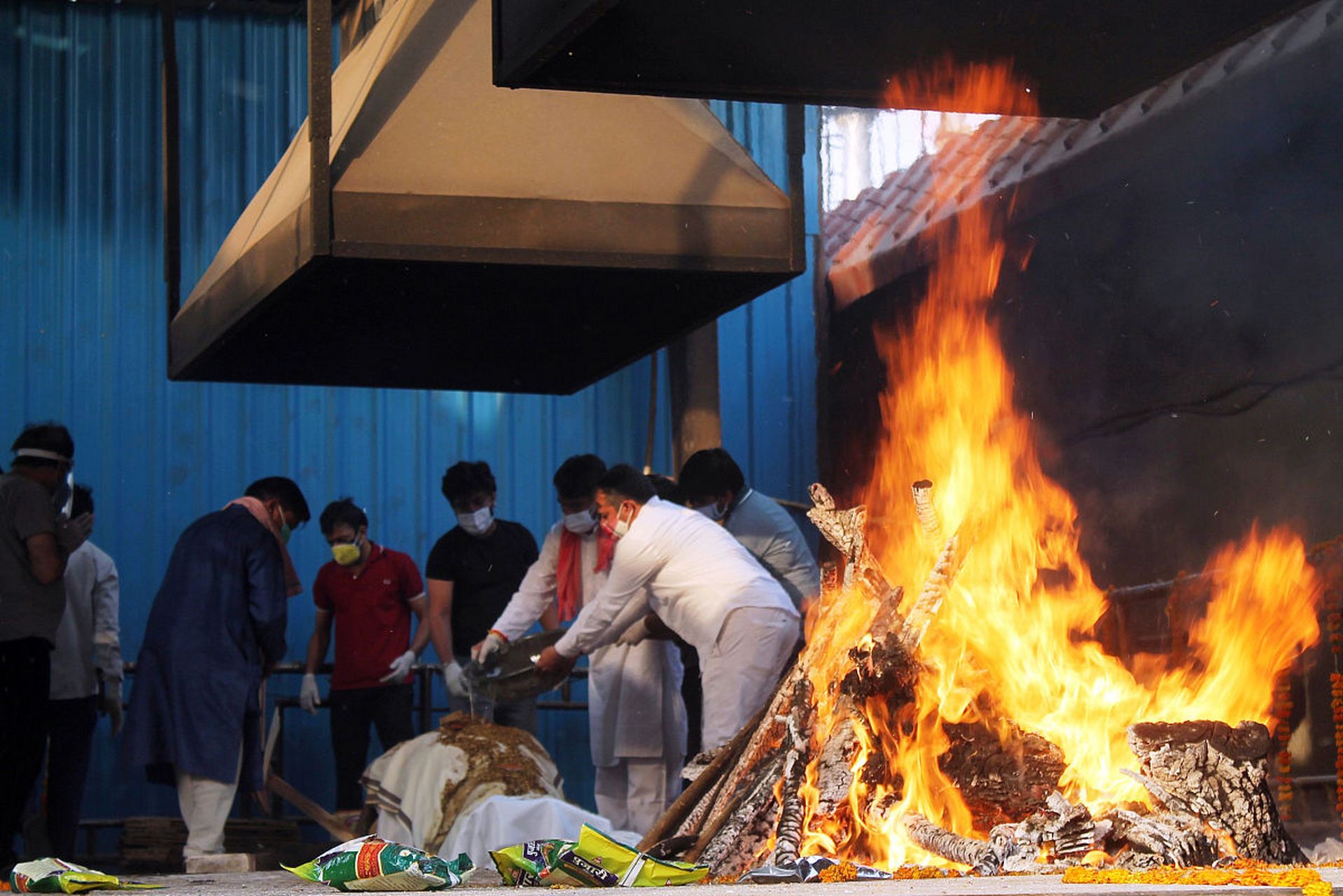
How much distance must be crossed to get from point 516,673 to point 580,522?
2.93 ft

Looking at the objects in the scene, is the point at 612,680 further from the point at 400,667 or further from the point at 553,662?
the point at 400,667

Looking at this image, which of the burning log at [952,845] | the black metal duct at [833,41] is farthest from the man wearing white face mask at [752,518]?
the black metal duct at [833,41]

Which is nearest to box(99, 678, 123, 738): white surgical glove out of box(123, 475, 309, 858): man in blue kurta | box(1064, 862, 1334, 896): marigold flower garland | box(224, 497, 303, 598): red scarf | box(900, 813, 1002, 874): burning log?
box(123, 475, 309, 858): man in blue kurta

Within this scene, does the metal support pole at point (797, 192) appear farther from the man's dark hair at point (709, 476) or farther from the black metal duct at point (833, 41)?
the man's dark hair at point (709, 476)

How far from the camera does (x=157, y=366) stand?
941 centimetres

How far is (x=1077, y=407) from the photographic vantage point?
25.9 ft

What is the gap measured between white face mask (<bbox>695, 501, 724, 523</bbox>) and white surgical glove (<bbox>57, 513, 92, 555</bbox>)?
2.67 m

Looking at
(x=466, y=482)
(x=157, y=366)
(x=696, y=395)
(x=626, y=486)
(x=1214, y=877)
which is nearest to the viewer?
(x=1214, y=877)

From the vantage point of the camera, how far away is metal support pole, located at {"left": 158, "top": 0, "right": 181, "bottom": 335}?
5.38m

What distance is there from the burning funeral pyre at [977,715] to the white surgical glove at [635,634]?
6.98 ft

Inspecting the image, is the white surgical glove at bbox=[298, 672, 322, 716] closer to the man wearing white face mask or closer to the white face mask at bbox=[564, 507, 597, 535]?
the white face mask at bbox=[564, 507, 597, 535]

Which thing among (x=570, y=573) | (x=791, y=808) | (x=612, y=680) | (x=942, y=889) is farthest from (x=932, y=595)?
(x=570, y=573)

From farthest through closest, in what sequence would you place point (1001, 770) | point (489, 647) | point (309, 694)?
point (309, 694) → point (489, 647) → point (1001, 770)

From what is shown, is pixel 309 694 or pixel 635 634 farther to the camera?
pixel 309 694
